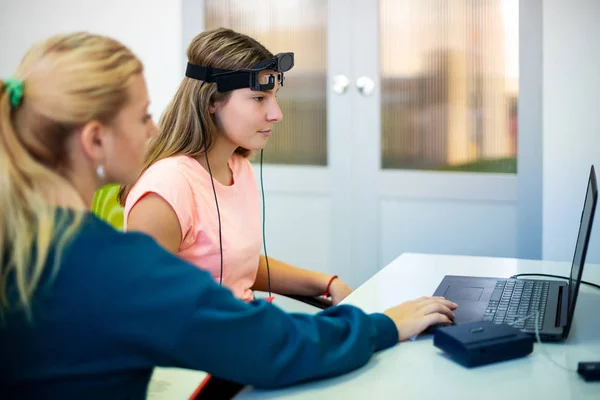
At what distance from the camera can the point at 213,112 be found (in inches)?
77.5

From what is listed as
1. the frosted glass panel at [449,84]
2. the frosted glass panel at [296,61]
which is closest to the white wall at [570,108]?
the frosted glass panel at [449,84]

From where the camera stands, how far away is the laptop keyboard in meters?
1.48

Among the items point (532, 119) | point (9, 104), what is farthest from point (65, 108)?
point (532, 119)

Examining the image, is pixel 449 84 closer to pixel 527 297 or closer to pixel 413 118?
pixel 413 118

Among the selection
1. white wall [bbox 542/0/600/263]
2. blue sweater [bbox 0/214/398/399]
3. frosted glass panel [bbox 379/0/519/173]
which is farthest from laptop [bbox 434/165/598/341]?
frosted glass panel [bbox 379/0/519/173]

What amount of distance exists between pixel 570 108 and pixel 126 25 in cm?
210

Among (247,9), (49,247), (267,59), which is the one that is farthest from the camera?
(247,9)

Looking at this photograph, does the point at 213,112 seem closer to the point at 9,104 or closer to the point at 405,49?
the point at 9,104

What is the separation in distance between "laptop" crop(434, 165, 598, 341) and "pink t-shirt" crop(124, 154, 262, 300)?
1.65ft

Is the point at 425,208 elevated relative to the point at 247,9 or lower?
lower

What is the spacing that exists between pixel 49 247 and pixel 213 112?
104cm

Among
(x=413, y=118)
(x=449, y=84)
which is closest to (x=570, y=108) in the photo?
(x=449, y=84)

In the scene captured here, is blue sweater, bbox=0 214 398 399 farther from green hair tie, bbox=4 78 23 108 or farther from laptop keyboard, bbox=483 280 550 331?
laptop keyboard, bbox=483 280 550 331

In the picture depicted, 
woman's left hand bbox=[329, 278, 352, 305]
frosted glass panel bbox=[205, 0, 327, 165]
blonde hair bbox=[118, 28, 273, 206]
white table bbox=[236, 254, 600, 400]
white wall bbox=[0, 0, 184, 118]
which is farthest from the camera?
white wall bbox=[0, 0, 184, 118]
